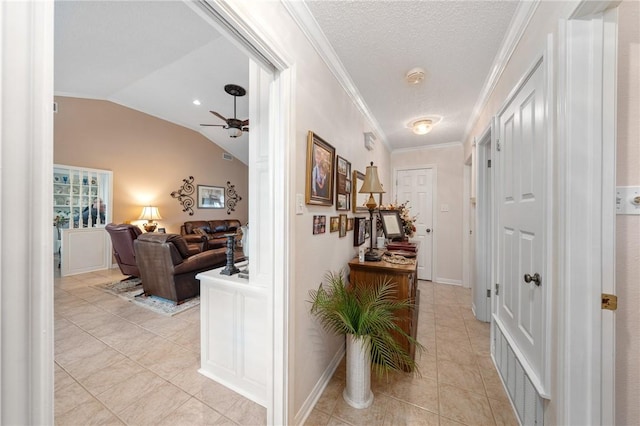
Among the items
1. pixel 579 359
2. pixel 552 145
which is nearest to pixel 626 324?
pixel 579 359

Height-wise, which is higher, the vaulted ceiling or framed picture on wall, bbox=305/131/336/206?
the vaulted ceiling

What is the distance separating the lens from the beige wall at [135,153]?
4332mm

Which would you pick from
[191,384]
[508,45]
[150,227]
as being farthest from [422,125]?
[150,227]

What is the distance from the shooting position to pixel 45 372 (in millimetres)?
465

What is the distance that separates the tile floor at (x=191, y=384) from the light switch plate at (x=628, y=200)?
137cm

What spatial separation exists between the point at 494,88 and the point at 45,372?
114 inches

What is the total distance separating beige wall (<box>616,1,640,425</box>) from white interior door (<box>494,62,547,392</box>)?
23 cm

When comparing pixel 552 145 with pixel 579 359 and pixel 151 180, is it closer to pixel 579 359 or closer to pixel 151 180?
pixel 579 359

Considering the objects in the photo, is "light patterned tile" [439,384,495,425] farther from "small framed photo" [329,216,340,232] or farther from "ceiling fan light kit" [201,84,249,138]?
"ceiling fan light kit" [201,84,249,138]

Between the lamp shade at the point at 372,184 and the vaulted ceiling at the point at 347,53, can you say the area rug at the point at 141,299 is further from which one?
the vaulted ceiling at the point at 347,53

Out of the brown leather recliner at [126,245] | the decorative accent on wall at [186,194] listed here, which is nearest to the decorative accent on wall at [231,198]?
the decorative accent on wall at [186,194]

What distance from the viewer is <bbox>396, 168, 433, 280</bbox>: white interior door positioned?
4113mm

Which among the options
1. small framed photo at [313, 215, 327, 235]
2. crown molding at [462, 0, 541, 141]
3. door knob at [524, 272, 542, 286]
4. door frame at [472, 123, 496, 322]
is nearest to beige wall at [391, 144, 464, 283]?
door frame at [472, 123, 496, 322]

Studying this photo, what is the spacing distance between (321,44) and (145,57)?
2.79m
